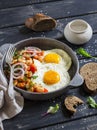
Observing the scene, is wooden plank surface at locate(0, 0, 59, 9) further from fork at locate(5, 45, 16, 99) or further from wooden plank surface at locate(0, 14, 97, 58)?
fork at locate(5, 45, 16, 99)

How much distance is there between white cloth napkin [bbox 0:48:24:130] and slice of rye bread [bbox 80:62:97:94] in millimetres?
332

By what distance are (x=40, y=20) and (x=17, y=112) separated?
0.64m

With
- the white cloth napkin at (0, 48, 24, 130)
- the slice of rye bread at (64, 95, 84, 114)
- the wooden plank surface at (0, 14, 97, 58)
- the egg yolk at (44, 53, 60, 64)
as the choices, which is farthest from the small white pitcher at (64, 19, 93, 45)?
the white cloth napkin at (0, 48, 24, 130)

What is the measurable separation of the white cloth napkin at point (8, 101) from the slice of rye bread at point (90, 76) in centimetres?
33

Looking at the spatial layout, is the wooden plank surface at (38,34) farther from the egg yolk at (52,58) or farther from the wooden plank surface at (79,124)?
the wooden plank surface at (79,124)

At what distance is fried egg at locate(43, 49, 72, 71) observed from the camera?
6.94ft

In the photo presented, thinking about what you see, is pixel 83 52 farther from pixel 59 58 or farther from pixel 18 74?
pixel 18 74

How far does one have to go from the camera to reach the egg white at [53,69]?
6.52ft

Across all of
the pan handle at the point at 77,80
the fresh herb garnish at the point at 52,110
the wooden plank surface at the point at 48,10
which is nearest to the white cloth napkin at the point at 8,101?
the fresh herb garnish at the point at 52,110

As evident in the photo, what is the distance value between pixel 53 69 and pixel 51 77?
0.25 ft

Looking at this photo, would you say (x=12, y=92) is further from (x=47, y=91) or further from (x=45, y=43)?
(x=45, y=43)

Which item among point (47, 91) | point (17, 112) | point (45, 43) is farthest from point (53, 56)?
point (17, 112)

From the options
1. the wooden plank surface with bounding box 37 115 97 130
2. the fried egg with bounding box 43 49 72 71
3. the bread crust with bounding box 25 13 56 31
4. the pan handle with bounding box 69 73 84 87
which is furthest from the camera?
the bread crust with bounding box 25 13 56 31

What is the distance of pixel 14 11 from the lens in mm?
2502
